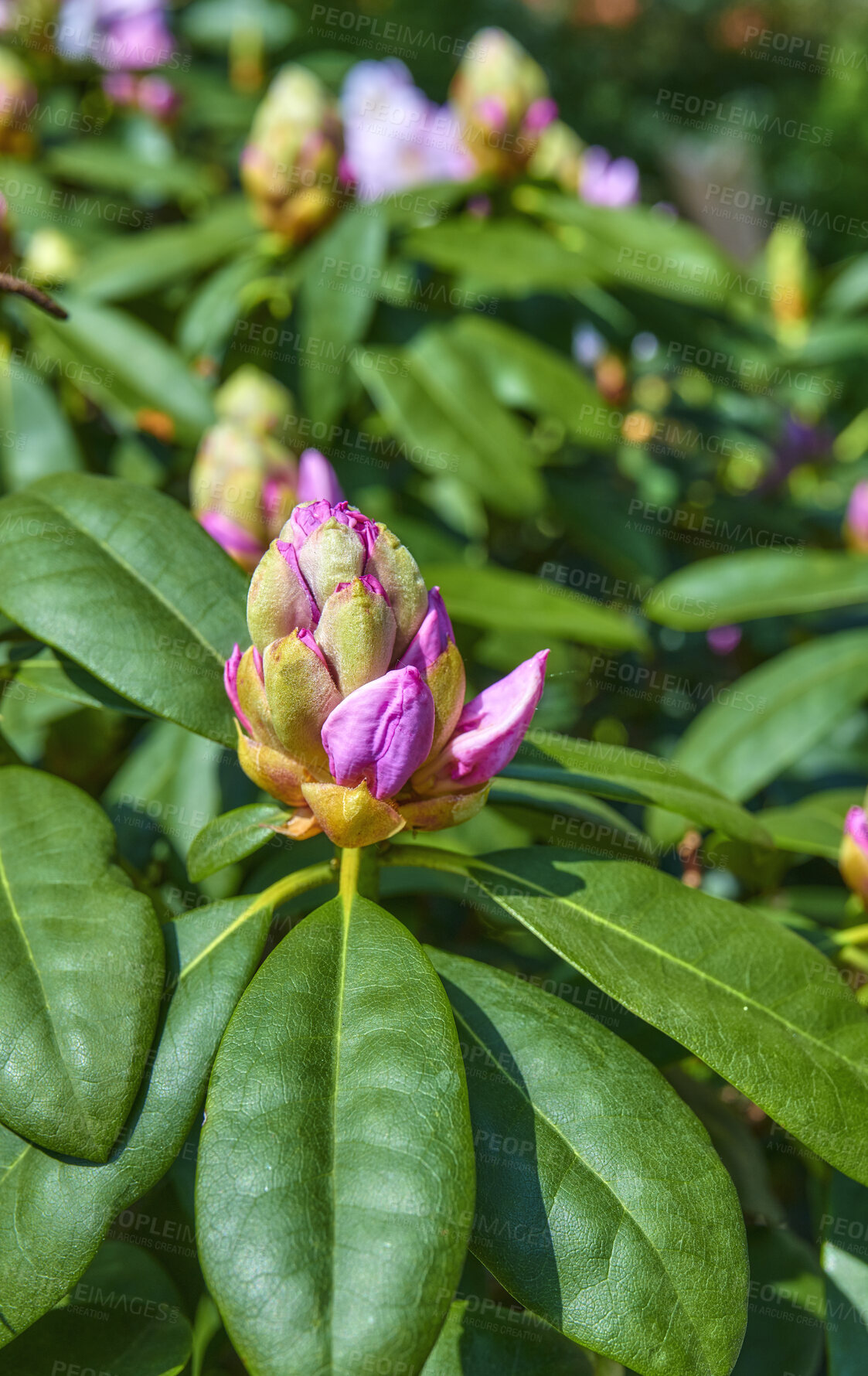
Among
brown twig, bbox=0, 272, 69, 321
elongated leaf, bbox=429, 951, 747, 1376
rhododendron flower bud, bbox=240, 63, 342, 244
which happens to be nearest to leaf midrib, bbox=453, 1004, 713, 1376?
elongated leaf, bbox=429, 951, 747, 1376

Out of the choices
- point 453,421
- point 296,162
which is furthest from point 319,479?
point 296,162

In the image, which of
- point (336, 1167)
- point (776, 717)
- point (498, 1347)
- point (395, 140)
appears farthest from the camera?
point (395, 140)

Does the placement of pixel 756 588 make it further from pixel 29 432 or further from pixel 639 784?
pixel 29 432

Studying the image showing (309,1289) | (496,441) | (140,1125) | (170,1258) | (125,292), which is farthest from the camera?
(125,292)

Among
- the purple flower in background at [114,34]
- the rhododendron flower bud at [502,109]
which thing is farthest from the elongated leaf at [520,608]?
the purple flower in background at [114,34]

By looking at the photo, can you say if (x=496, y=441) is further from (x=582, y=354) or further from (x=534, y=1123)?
(x=534, y=1123)

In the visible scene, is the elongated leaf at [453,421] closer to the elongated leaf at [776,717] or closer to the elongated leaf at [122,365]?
the elongated leaf at [122,365]

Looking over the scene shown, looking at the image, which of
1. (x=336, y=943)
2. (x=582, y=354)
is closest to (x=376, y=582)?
(x=336, y=943)
